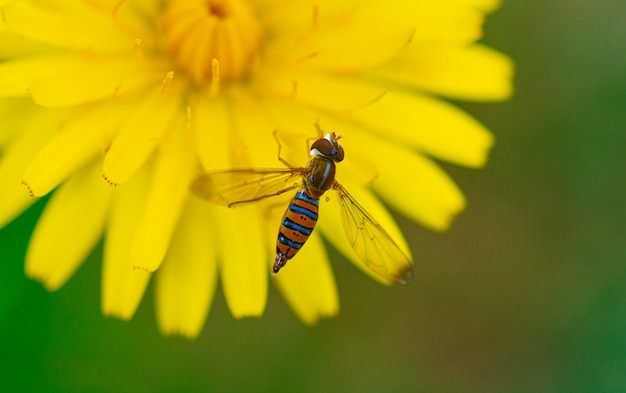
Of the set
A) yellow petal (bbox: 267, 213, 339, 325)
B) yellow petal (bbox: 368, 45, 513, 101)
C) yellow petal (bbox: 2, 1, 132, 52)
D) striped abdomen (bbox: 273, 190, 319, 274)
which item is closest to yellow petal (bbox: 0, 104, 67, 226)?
yellow petal (bbox: 2, 1, 132, 52)

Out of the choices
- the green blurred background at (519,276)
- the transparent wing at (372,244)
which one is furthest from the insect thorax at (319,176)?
the green blurred background at (519,276)

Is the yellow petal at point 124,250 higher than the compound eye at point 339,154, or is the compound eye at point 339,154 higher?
the compound eye at point 339,154

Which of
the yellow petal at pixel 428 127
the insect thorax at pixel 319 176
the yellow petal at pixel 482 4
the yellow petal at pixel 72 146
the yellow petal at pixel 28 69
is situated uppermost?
the yellow petal at pixel 28 69

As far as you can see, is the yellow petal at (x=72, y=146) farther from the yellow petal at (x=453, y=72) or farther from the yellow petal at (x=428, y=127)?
the yellow petal at (x=453, y=72)

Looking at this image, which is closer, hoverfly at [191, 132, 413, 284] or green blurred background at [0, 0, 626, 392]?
hoverfly at [191, 132, 413, 284]

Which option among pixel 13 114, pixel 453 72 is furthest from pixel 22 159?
pixel 453 72

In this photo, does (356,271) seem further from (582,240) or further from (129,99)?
(129,99)

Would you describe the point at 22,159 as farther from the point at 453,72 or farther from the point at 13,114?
the point at 453,72

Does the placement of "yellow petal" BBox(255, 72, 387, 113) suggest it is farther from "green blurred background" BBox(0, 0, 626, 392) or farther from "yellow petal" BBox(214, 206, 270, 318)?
"green blurred background" BBox(0, 0, 626, 392)
